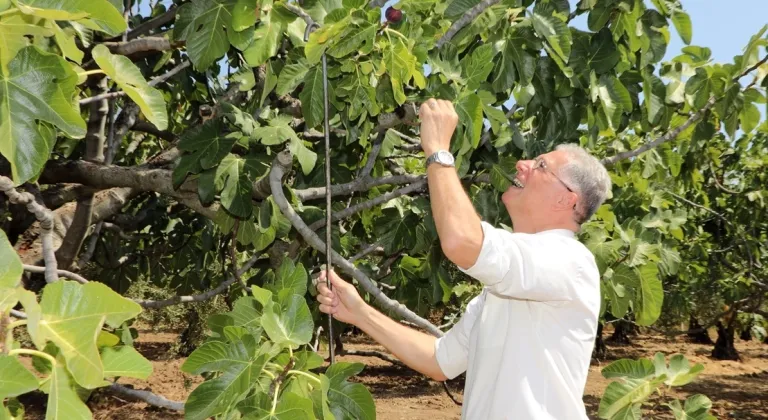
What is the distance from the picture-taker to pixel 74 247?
11.5ft

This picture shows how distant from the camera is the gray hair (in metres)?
2.05

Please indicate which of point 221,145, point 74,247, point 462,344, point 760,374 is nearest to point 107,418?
point 74,247

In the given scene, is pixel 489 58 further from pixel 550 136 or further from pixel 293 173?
pixel 293 173

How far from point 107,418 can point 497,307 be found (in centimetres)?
717

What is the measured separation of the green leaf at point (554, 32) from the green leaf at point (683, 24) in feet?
2.57

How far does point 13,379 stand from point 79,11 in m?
0.56

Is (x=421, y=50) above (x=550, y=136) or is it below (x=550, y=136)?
above

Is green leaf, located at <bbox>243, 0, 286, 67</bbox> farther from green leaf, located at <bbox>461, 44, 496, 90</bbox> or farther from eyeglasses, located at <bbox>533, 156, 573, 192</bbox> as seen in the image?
eyeglasses, located at <bbox>533, 156, 573, 192</bbox>

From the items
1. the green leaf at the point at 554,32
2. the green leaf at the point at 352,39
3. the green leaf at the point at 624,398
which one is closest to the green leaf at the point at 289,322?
the green leaf at the point at 352,39

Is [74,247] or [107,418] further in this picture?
[107,418]

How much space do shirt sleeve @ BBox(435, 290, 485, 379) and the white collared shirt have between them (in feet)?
0.77

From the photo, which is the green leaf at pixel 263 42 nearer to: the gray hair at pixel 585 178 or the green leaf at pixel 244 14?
the green leaf at pixel 244 14

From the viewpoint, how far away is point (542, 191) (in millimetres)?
2066

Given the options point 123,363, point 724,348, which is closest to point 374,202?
point 123,363
